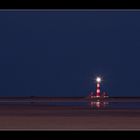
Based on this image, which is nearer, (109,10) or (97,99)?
(109,10)

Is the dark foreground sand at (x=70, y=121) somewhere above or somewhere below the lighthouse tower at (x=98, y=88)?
below

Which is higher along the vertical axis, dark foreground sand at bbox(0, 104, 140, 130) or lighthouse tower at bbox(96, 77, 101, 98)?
lighthouse tower at bbox(96, 77, 101, 98)

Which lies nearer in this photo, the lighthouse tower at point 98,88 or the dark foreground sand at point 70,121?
the dark foreground sand at point 70,121

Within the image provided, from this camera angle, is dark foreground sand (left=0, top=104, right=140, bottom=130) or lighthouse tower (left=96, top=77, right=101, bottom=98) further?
lighthouse tower (left=96, top=77, right=101, bottom=98)

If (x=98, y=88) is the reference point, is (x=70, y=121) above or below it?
below

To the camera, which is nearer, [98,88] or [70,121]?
[70,121]
